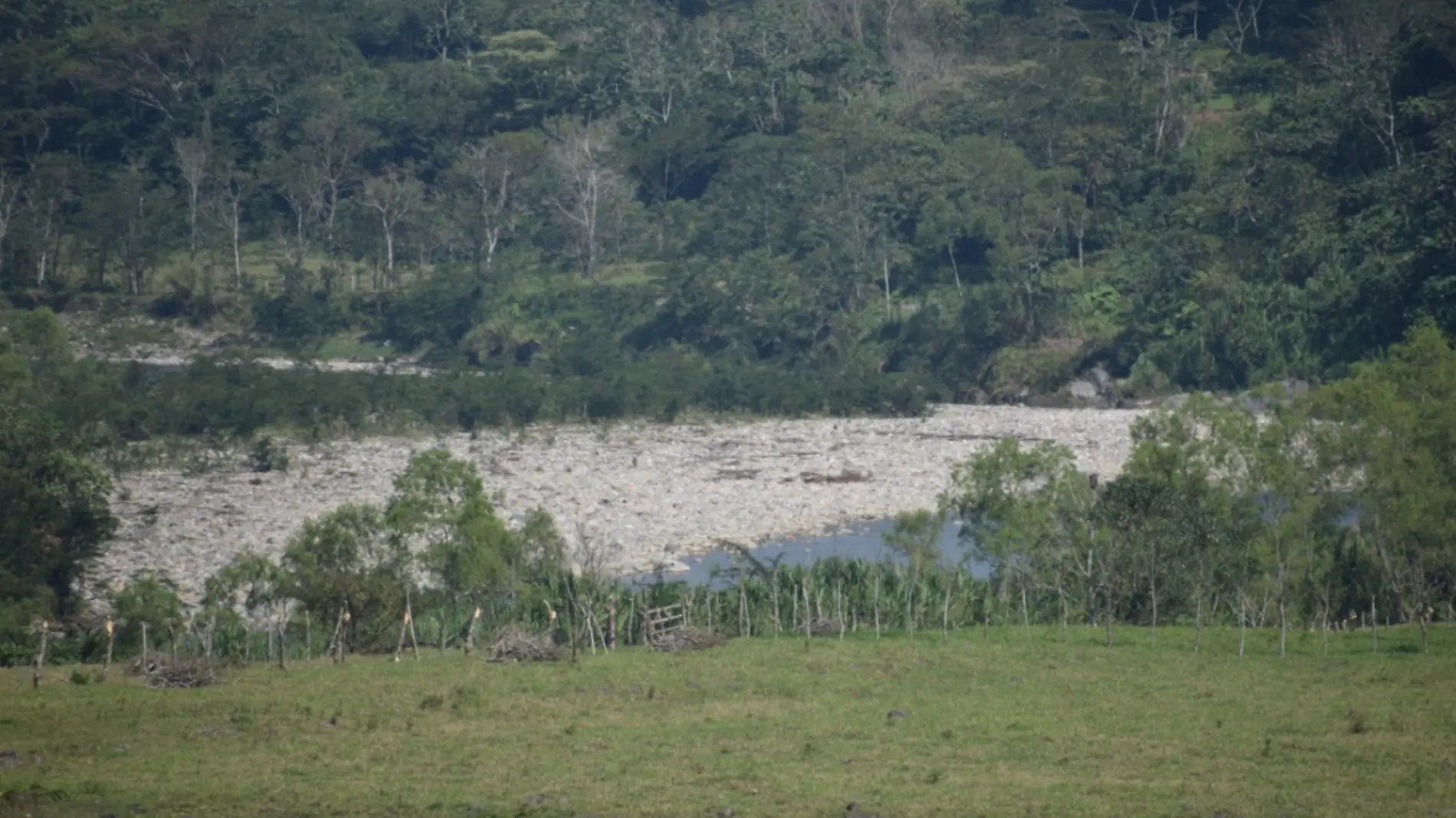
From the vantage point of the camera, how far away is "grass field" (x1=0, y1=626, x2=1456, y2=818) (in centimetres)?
1733

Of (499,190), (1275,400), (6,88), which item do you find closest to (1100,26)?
(499,190)

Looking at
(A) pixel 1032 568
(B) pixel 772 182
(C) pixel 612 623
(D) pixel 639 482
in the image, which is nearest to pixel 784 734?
(C) pixel 612 623

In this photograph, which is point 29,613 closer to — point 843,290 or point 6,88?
point 843,290

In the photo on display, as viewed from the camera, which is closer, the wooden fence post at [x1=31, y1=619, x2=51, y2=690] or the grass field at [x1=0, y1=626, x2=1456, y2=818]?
the grass field at [x1=0, y1=626, x2=1456, y2=818]

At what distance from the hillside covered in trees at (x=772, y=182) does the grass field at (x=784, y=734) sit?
3153cm

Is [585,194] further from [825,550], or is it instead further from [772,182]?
[825,550]

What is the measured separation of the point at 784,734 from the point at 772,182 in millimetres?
57406

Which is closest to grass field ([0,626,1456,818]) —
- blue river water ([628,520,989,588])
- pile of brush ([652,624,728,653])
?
pile of brush ([652,624,728,653])

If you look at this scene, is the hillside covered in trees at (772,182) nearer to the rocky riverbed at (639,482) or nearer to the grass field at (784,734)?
the rocky riverbed at (639,482)

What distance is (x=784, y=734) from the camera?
2020 centimetres

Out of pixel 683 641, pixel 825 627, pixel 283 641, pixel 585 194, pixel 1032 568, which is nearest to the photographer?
pixel 283 641

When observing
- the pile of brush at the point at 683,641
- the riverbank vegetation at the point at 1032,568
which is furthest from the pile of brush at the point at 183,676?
the pile of brush at the point at 683,641

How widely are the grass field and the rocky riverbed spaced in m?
8.49

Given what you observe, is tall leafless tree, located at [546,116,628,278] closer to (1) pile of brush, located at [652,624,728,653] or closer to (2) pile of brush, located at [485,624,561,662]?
(1) pile of brush, located at [652,624,728,653]
